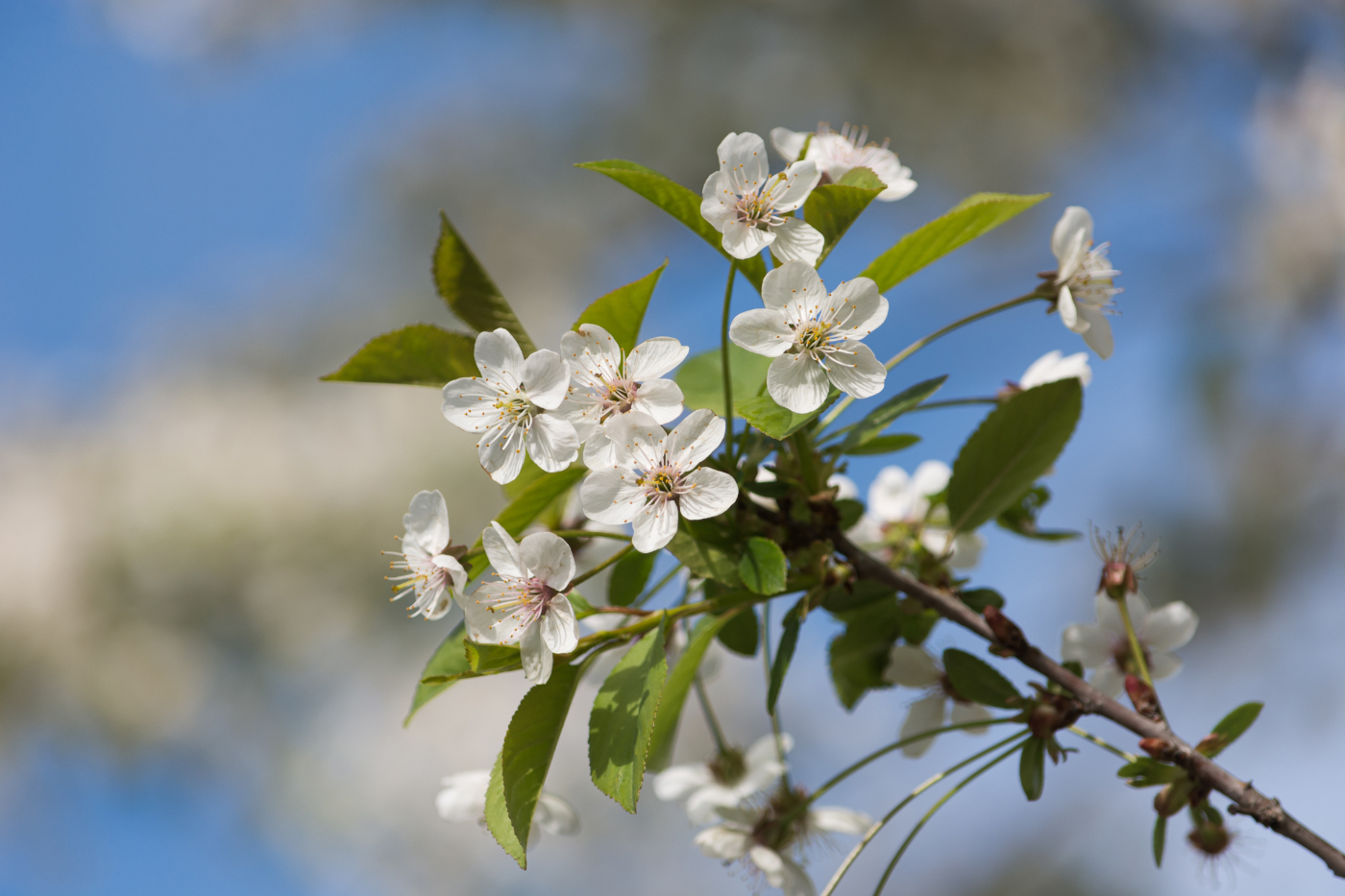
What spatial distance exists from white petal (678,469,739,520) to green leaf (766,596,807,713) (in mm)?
92

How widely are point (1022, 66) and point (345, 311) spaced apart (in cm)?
272

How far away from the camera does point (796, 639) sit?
48 centimetres

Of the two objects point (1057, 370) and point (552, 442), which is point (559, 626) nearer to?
point (552, 442)

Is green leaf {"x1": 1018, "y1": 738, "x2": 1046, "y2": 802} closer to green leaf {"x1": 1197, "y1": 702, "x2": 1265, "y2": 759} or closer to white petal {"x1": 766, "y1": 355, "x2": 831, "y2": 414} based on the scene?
green leaf {"x1": 1197, "y1": 702, "x2": 1265, "y2": 759}

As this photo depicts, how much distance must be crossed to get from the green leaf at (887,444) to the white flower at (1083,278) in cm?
11

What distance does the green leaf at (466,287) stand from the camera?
493 mm

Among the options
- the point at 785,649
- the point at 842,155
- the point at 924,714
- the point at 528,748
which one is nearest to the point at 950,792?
the point at 924,714

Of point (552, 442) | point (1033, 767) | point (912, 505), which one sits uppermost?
point (912, 505)

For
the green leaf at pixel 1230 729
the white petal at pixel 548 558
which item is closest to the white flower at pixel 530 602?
the white petal at pixel 548 558

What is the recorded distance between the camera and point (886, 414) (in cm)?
51

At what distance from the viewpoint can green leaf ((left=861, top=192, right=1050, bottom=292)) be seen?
1.50 feet

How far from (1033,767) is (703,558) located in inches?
8.0

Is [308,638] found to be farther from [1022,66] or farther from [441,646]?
[1022,66]

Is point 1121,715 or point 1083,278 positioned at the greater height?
point 1083,278
